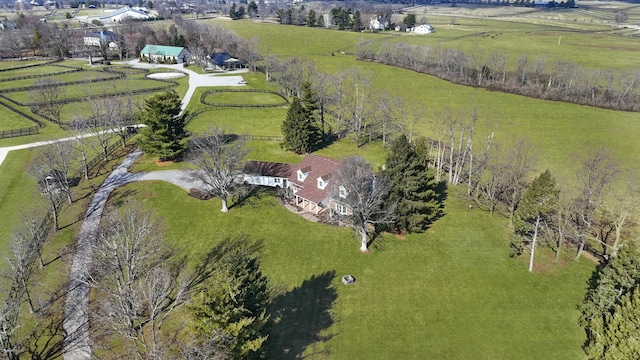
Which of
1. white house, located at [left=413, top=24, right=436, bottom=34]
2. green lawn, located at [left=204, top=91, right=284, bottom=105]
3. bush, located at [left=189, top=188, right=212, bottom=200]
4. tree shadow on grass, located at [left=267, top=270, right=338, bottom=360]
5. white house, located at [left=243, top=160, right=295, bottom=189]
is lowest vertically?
tree shadow on grass, located at [left=267, top=270, right=338, bottom=360]

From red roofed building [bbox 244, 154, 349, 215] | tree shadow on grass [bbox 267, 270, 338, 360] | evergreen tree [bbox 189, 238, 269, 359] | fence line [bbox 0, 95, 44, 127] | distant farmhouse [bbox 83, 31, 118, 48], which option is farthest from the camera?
distant farmhouse [bbox 83, 31, 118, 48]

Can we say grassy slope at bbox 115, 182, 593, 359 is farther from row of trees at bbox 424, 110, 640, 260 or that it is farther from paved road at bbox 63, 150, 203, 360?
paved road at bbox 63, 150, 203, 360

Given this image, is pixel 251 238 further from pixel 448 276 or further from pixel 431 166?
pixel 431 166

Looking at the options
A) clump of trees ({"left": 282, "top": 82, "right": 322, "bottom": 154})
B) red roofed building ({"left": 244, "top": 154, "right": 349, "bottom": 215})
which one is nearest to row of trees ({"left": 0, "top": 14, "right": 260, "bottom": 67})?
clump of trees ({"left": 282, "top": 82, "right": 322, "bottom": 154})

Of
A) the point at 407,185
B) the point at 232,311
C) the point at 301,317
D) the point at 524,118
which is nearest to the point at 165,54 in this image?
the point at 524,118

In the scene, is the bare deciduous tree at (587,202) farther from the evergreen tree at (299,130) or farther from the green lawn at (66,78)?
the green lawn at (66,78)

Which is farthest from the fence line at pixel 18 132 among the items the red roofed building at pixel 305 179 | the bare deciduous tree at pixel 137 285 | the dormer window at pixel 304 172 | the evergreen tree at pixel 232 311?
the evergreen tree at pixel 232 311
